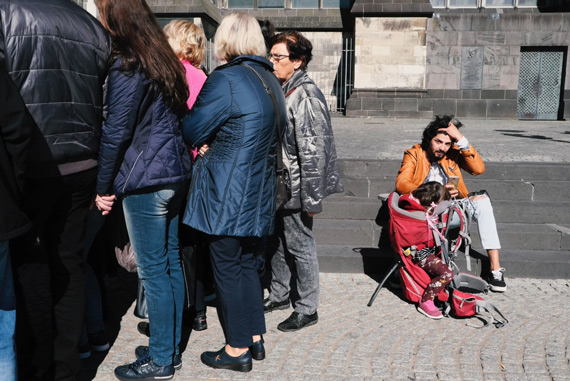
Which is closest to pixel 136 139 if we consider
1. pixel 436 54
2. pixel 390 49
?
pixel 390 49

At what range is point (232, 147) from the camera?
3.38 meters

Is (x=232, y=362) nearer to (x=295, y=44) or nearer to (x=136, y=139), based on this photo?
(x=136, y=139)

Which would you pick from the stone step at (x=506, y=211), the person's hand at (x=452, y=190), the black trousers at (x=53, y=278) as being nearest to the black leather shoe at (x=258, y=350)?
the black trousers at (x=53, y=278)

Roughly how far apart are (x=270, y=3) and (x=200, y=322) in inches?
688

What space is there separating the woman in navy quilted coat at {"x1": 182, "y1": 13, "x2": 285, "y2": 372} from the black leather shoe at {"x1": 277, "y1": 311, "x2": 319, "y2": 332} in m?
0.70

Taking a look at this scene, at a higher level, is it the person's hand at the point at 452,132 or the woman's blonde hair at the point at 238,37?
the woman's blonde hair at the point at 238,37

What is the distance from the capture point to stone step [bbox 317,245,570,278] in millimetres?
5551

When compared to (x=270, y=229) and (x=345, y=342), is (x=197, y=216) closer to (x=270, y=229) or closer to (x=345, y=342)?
(x=270, y=229)

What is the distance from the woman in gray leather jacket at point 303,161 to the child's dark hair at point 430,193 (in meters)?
1.04

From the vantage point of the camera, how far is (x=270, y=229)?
3.59m

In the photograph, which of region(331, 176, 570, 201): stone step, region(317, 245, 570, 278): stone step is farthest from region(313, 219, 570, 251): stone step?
region(331, 176, 570, 201): stone step

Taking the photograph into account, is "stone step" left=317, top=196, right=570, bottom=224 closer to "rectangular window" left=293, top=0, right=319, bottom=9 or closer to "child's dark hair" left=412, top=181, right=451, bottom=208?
"child's dark hair" left=412, top=181, right=451, bottom=208

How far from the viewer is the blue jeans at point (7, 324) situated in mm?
2844

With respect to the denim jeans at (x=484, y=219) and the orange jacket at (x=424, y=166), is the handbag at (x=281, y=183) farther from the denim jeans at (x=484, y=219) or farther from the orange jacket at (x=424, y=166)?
the denim jeans at (x=484, y=219)
